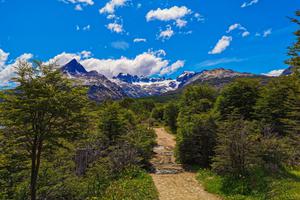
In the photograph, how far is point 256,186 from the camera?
1327 centimetres

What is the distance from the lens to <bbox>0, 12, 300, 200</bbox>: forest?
30.4 feet

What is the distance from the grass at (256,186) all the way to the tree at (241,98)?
919 cm

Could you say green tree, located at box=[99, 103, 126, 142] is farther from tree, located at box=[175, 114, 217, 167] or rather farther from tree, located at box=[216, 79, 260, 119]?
tree, located at box=[216, 79, 260, 119]

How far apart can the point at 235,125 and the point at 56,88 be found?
32.7 ft

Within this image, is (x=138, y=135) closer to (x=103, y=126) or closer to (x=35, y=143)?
(x=103, y=126)

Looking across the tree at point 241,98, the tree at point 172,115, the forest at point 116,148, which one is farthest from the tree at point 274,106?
the tree at point 172,115

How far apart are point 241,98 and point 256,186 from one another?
1290cm

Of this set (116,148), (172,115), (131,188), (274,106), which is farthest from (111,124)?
(172,115)

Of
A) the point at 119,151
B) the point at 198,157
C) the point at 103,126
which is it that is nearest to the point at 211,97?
the point at 198,157

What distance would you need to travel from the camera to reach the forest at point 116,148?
927cm

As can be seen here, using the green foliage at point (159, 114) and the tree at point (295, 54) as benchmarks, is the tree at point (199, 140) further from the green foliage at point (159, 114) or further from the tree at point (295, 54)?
the green foliage at point (159, 114)

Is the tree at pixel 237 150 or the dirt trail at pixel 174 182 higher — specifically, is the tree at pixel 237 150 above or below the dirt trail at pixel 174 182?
above

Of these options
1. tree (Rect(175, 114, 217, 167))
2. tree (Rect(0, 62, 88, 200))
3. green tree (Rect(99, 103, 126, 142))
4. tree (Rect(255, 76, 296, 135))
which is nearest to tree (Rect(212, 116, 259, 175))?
tree (Rect(175, 114, 217, 167))

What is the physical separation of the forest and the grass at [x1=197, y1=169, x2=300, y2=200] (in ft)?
0.16
